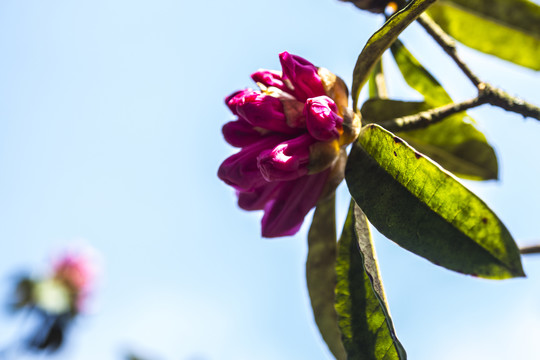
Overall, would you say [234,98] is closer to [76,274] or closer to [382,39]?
[382,39]

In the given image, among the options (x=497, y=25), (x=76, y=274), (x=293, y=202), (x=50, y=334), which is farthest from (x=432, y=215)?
(x=76, y=274)

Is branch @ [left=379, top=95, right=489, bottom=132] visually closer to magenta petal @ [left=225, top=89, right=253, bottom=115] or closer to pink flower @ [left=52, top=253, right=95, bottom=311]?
magenta petal @ [left=225, top=89, right=253, bottom=115]

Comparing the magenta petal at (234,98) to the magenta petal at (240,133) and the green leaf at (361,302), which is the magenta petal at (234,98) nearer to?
the magenta petal at (240,133)

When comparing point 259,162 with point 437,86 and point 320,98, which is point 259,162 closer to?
point 320,98

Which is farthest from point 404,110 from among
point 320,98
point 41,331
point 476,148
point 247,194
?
point 41,331

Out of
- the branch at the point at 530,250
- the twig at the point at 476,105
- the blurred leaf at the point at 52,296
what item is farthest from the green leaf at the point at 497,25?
the blurred leaf at the point at 52,296
